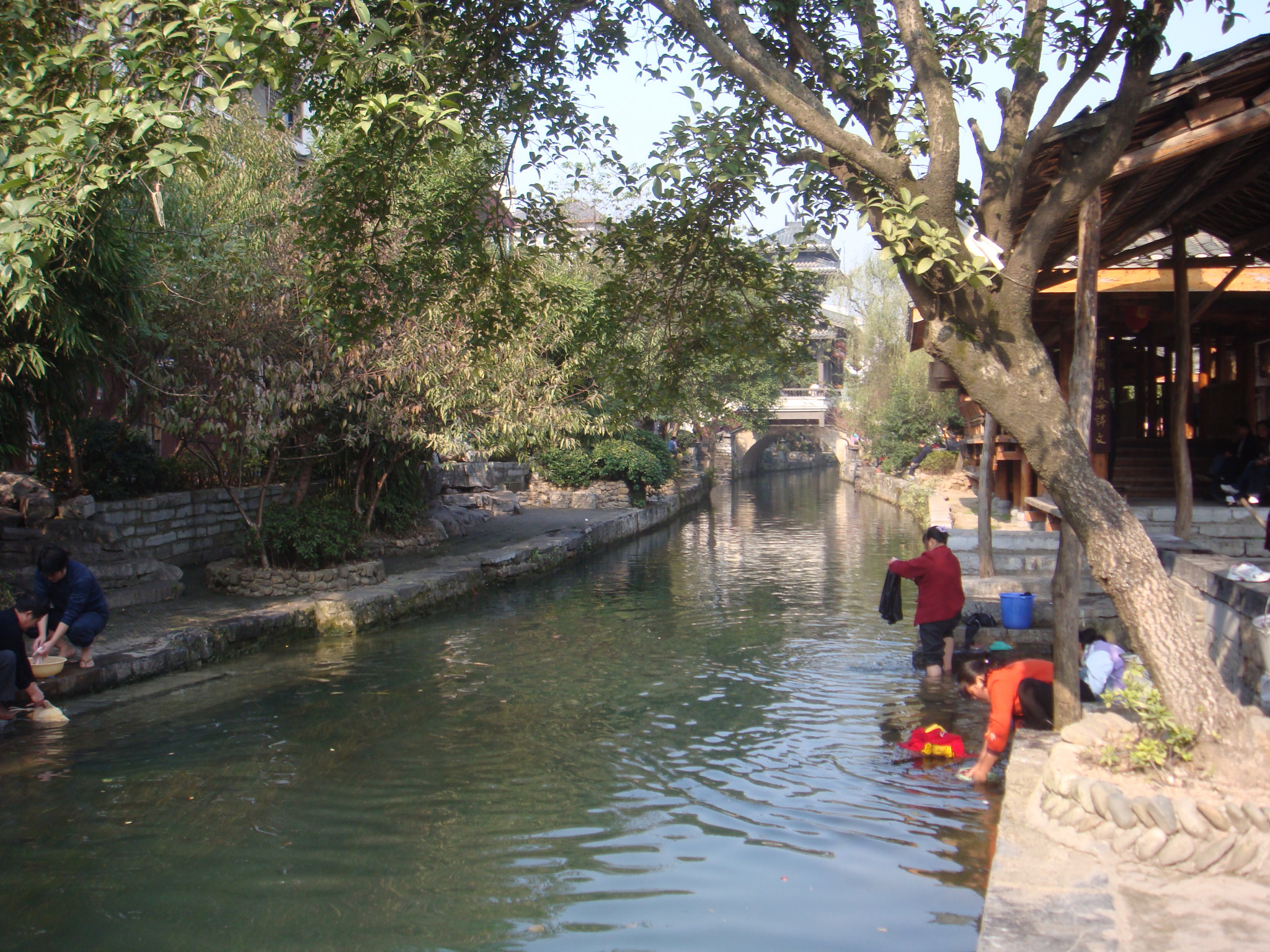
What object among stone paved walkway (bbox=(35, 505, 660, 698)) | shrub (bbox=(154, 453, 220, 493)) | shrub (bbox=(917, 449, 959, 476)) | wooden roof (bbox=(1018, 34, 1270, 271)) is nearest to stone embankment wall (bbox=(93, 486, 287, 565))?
shrub (bbox=(154, 453, 220, 493))

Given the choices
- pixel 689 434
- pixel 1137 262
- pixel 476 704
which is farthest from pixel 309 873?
pixel 689 434

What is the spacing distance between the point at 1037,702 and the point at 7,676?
22.6 feet

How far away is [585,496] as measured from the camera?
2584 cm

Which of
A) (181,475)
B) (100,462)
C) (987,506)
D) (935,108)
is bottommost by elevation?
(987,506)

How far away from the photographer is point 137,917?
4562 millimetres

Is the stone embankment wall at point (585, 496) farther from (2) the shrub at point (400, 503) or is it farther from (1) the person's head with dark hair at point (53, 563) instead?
(1) the person's head with dark hair at point (53, 563)

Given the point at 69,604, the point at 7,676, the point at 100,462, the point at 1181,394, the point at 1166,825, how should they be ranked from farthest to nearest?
the point at 100,462 < the point at 1181,394 < the point at 69,604 < the point at 7,676 < the point at 1166,825

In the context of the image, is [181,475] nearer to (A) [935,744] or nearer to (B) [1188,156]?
(A) [935,744]

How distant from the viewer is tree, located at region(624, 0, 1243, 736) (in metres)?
4.70

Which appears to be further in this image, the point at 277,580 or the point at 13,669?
the point at 277,580

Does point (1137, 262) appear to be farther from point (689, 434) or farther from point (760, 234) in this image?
point (689, 434)

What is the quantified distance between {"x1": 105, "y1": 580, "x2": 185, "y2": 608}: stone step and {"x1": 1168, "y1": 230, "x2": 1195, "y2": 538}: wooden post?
1068 cm

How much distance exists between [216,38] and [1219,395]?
558 inches

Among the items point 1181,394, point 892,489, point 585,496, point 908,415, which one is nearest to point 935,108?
point 1181,394
